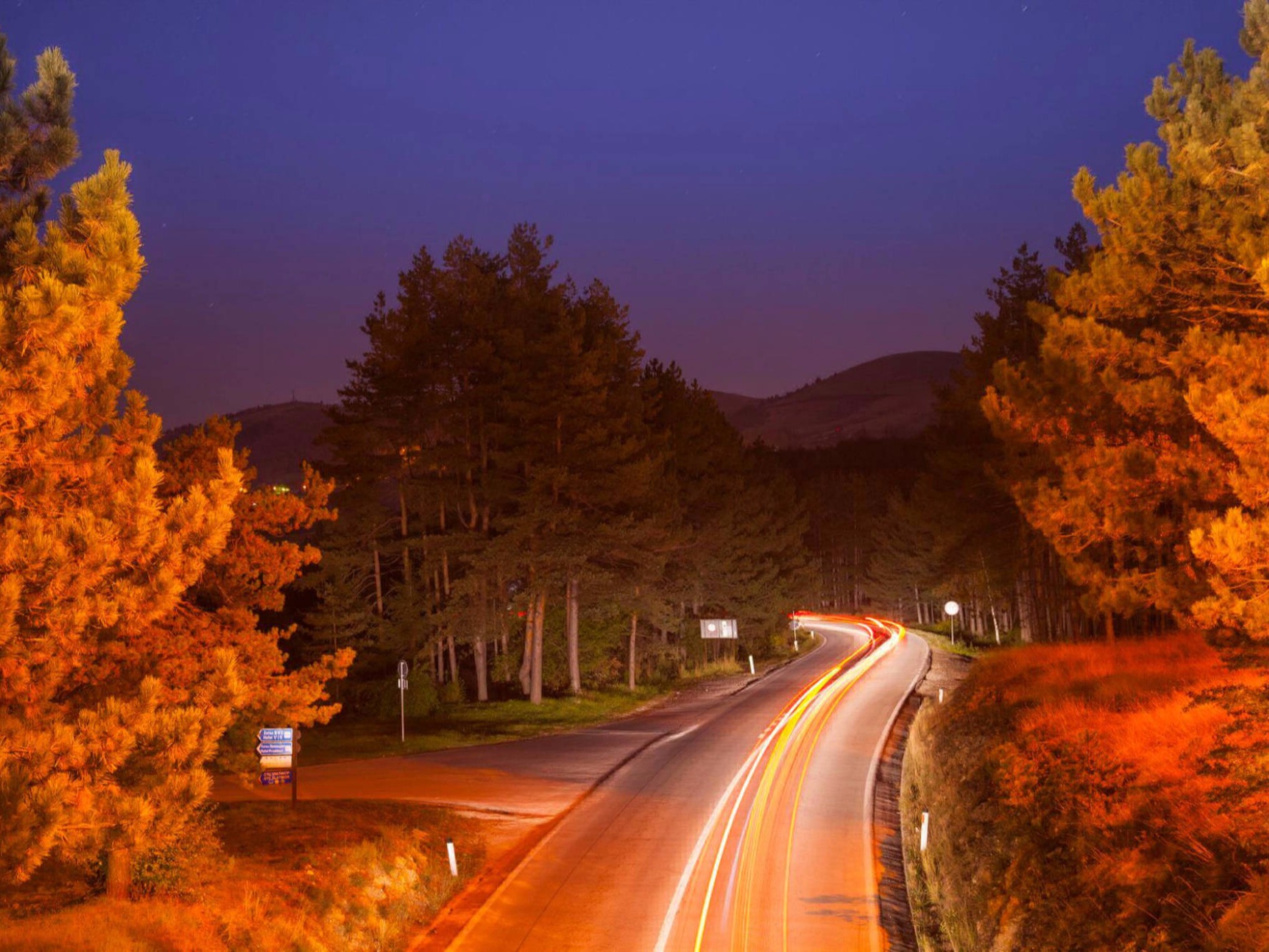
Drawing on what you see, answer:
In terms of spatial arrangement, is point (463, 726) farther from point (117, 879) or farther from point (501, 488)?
point (117, 879)

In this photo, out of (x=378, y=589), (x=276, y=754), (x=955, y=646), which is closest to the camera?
(x=276, y=754)

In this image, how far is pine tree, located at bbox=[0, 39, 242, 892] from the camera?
30.2 feet


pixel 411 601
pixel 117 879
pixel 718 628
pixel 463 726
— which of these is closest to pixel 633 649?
pixel 718 628

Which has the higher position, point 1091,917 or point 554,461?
point 554,461

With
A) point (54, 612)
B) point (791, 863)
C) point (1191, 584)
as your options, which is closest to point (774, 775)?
point (791, 863)

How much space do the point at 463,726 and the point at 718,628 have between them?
76.1ft

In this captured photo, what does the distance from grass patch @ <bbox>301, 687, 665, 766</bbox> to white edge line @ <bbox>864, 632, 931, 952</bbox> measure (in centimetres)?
1095

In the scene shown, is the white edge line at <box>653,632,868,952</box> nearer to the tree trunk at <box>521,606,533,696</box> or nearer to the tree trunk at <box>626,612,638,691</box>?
the tree trunk at <box>521,606,533,696</box>

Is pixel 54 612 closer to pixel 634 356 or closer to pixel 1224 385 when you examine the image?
pixel 1224 385

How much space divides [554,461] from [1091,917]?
27.6 metres

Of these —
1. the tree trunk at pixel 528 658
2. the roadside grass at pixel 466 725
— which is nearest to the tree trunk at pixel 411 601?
the roadside grass at pixel 466 725

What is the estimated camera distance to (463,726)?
3575 cm

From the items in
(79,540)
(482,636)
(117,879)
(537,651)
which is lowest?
(117,879)

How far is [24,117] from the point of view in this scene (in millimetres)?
10703
